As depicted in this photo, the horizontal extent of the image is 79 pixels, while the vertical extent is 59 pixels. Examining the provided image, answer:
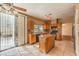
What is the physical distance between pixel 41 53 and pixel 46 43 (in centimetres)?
24

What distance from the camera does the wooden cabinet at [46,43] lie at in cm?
218

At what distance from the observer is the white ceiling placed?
6.76 feet

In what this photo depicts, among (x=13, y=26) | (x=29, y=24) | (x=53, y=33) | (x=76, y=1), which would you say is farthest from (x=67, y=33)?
(x=13, y=26)

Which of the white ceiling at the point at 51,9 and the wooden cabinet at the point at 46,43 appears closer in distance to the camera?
the white ceiling at the point at 51,9

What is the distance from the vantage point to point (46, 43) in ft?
7.39

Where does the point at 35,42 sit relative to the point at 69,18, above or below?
below

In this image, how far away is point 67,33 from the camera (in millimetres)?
2182

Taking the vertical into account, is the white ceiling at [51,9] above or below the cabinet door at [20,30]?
above

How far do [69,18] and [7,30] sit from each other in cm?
127

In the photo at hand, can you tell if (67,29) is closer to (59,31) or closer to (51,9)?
(59,31)

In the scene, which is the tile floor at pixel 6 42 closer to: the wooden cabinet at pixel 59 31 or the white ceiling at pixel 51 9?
the white ceiling at pixel 51 9

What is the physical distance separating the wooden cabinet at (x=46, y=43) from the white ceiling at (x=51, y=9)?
454 mm

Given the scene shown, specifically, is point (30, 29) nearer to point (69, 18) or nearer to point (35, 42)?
point (35, 42)

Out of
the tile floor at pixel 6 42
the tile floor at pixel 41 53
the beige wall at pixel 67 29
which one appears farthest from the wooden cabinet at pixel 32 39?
the beige wall at pixel 67 29
